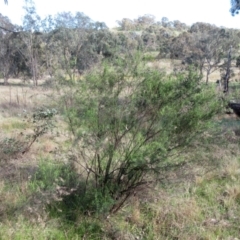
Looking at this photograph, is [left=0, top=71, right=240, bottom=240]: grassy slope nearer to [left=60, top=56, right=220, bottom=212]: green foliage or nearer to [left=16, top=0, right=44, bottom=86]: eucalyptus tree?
[left=60, top=56, right=220, bottom=212]: green foliage

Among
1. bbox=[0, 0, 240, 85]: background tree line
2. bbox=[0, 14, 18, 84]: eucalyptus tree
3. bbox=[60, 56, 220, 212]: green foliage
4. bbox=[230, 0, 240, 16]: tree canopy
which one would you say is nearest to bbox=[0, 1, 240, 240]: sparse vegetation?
bbox=[60, 56, 220, 212]: green foliage

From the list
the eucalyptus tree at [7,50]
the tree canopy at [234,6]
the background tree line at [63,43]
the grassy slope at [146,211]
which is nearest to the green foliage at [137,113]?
the grassy slope at [146,211]

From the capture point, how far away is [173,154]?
11.8 feet

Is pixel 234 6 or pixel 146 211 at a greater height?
pixel 234 6

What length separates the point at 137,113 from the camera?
142 inches

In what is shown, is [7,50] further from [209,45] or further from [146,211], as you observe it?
[146,211]

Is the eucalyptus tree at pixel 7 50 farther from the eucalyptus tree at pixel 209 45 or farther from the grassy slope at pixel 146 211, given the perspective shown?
the grassy slope at pixel 146 211

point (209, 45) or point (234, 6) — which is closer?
point (234, 6)

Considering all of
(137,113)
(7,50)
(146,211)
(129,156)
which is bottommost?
(146,211)

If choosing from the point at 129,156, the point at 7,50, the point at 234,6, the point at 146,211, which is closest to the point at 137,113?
the point at 129,156

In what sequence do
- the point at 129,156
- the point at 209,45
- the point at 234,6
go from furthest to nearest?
the point at 209,45
the point at 234,6
the point at 129,156

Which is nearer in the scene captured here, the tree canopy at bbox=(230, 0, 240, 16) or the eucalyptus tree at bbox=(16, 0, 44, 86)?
the tree canopy at bbox=(230, 0, 240, 16)

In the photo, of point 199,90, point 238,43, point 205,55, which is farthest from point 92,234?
point 238,43

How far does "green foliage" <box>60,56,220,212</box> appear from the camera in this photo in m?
3.53
